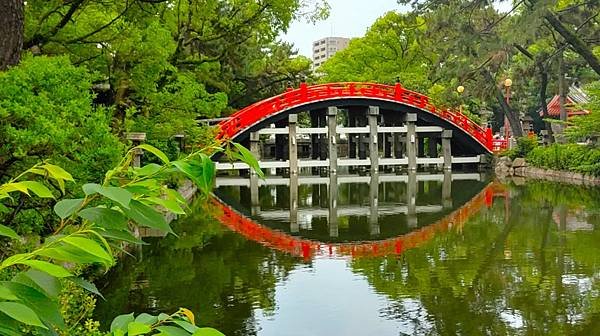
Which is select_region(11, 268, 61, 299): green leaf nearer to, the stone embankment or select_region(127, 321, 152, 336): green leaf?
select_region(127, 321, 152, 336): green leaf

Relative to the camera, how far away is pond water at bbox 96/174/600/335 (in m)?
6.96

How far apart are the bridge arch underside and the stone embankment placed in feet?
4.62

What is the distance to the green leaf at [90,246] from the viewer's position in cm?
99

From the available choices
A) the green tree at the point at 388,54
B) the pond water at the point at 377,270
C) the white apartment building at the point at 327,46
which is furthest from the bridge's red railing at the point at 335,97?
the white apartment building at the point at 327,46

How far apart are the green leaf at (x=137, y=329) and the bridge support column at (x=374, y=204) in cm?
1188

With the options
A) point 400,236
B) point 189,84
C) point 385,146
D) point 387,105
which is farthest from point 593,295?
point 385,146

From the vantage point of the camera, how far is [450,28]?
23.4m

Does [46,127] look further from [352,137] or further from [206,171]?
[352,137]

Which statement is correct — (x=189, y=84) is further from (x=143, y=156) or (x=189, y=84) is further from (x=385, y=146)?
(x=385, y=146)

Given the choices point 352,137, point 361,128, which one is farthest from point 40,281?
point 352,137

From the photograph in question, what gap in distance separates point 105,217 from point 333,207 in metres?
16.3

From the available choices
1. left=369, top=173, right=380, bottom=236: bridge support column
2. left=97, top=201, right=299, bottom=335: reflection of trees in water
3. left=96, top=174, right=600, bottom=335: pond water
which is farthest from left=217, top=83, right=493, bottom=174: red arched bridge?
left=97, top=201, right=299, bottom=335: reflection of trees in water

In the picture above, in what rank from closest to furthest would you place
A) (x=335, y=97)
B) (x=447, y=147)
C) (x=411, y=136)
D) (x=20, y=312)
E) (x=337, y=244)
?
(x=20, y=312), (x=337, y=244), (x=335, y=97), (x=411, y=136), (x=447, y=147)

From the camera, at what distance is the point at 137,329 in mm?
1072
